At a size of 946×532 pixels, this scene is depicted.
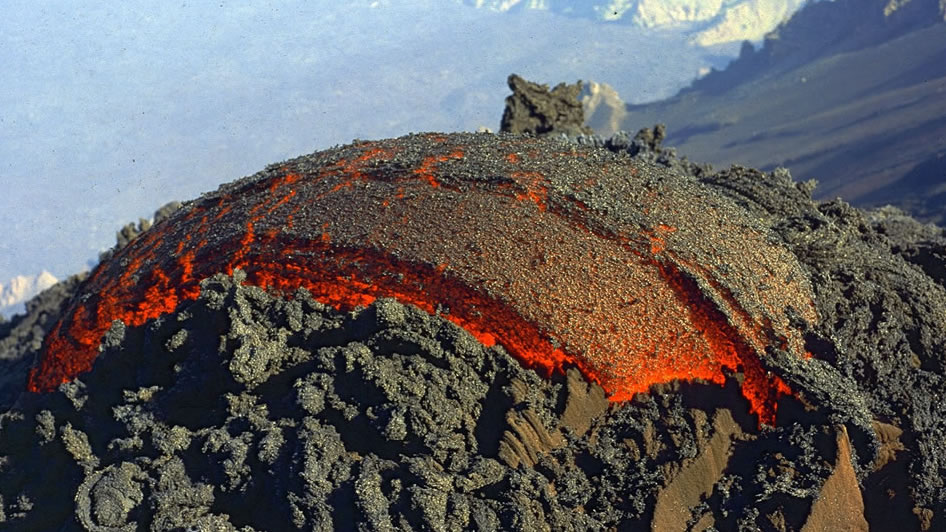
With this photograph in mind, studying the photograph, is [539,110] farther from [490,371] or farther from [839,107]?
[839,107]

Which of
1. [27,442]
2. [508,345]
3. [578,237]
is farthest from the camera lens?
[27,442]

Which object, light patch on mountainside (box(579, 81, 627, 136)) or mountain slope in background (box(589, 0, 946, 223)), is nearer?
mountain slope in background (box(589, 0, 946, 223))

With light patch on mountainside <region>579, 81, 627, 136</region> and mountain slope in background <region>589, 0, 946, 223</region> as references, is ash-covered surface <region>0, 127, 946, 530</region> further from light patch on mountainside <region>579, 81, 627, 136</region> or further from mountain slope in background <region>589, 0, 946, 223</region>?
light patch on mountainside <region>579, 81, 627, 136</region>

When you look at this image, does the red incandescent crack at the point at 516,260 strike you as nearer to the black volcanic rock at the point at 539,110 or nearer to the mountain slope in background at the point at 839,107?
the black volcanic rock at the point at 539,110

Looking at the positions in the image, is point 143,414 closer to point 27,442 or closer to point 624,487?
point 27,442

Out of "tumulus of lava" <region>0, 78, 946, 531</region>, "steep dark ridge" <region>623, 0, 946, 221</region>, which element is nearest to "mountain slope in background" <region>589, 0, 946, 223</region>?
"steep dark ridge" <region>623, 0, 946, 221</region>

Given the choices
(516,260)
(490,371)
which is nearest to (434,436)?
(490,371)

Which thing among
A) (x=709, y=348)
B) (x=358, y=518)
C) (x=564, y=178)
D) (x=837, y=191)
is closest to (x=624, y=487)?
(x=709, y=348)
